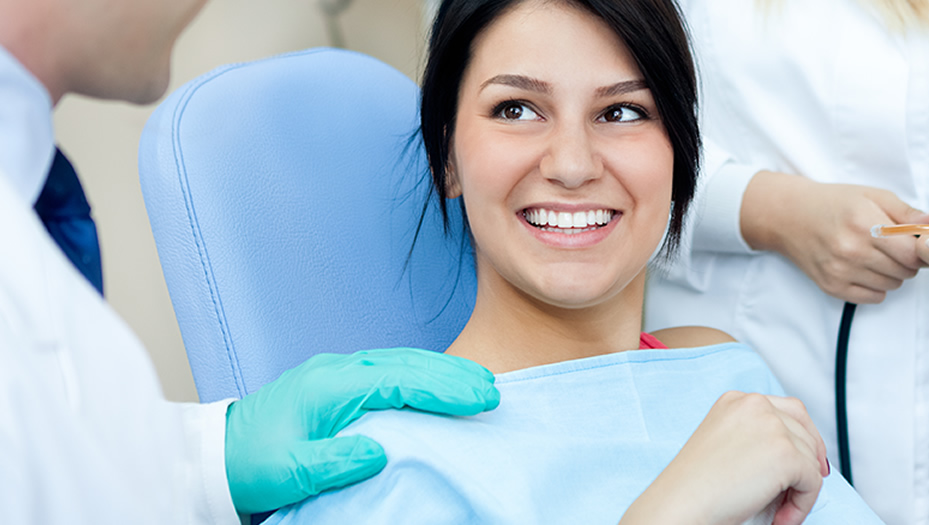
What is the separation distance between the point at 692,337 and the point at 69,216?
0.98 meters

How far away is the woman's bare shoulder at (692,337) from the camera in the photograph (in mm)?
1271

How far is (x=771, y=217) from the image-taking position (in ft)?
4.03

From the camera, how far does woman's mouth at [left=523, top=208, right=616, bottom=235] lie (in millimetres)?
999

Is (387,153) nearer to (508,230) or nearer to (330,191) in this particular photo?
(330,191)

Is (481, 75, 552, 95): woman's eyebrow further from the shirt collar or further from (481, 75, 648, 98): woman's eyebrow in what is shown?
the shirt collar

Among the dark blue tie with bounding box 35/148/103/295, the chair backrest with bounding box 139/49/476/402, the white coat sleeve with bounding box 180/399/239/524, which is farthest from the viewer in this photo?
the chair backrest with bounding box 139/49/476/402

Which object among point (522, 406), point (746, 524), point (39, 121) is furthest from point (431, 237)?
point (39, 121)

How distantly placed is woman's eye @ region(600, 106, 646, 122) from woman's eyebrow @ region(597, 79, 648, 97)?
0.04 m

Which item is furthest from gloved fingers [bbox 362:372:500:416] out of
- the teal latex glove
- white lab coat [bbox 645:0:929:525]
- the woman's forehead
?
white lab coat [bbox 645:0:929:525]

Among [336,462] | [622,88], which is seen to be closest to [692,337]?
[622,88]

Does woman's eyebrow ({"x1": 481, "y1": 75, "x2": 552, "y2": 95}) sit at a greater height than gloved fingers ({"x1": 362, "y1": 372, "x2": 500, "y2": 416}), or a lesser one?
greater

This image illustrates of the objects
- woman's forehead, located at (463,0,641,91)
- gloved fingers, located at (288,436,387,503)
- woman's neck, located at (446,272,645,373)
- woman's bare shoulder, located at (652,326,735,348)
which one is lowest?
gloved fingers, located at (288,436,387,503)

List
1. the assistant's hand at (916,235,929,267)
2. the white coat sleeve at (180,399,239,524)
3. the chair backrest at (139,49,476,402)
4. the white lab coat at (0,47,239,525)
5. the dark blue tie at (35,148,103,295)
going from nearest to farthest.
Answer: the white lab coat at (0,47,239,525) → the dark blue tie at (35,148,103,295) → the white coat sleeve at (180,399,239,524) → the chair backrest at (139,49,476,402) → the assistant's hand at (916,235,929,267)

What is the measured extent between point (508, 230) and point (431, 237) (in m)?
0.28
